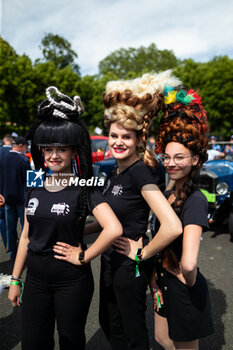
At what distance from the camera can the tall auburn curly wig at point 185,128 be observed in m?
1.74

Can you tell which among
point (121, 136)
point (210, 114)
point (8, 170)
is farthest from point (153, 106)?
point (210, 114)

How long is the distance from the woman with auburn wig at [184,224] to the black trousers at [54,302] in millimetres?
539

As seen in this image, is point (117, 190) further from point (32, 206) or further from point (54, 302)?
point (54, 302)

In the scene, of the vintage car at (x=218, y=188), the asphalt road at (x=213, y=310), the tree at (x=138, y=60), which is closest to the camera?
the asphalt road at (x=213, y=310)

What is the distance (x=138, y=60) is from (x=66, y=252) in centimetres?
5047

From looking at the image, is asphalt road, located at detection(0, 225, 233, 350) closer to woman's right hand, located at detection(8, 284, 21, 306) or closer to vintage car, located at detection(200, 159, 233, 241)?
vintage car, located at detection(200, 159, 233, 241)

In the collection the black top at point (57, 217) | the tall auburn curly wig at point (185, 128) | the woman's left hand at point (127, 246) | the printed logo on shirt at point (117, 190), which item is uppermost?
the tall auburn curly wig at point (185, 128)

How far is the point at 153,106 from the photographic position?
183 cm

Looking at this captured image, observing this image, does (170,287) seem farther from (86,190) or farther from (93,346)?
(93,346)

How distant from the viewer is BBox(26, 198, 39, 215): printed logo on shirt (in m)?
1.69

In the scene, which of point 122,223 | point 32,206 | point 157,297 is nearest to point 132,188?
point 122,223

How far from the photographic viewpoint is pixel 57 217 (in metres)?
1.63
